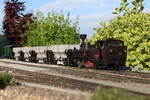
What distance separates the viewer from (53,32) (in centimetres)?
A: 4716

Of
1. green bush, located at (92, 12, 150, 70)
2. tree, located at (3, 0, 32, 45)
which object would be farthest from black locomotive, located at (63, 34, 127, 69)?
tree, located at (3, 0, 32, 45)

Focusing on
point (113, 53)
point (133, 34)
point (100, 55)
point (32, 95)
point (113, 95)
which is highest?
point (133, 34)

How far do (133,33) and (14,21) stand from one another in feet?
127

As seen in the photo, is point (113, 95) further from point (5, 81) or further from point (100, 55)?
point (100, 55)

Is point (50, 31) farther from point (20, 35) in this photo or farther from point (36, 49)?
point (20, 35)

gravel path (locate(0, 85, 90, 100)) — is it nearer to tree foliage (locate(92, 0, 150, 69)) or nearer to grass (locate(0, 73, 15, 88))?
grass (locate(0, 73, 15, 88))

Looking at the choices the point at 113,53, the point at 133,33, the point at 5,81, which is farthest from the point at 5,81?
the point at 133,33

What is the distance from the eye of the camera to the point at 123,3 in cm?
2975

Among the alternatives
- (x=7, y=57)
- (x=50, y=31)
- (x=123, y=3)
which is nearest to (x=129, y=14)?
(x=123, y=3)

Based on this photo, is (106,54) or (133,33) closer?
(106,54)

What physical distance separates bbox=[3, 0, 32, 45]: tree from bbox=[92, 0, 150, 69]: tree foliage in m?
31.2

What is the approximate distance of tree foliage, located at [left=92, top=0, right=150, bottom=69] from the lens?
25906mm

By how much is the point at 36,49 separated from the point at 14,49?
24.1ft

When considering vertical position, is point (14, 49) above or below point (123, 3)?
below
